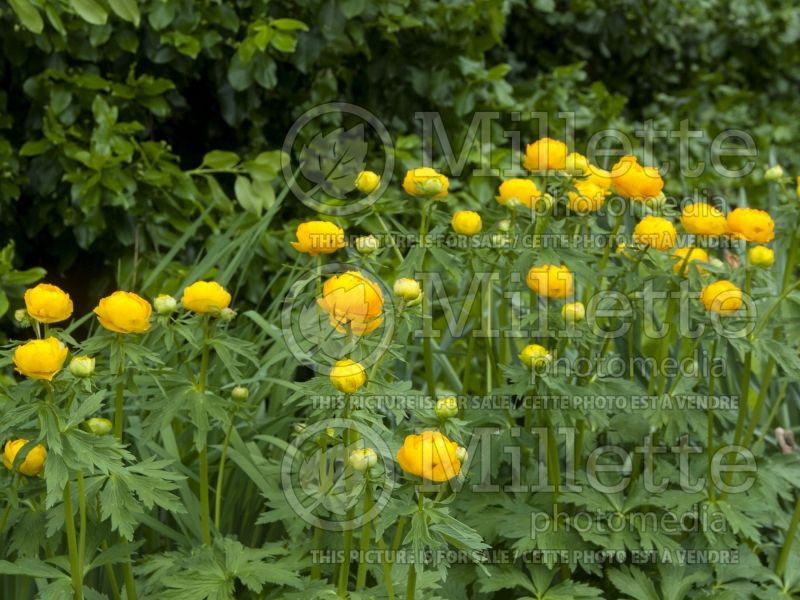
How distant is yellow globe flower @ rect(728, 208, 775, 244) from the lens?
75.0 inches

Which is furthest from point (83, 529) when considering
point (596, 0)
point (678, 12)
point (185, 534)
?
point (678, 12)

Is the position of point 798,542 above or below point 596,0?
below

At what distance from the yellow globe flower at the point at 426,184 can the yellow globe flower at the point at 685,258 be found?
1.49ft

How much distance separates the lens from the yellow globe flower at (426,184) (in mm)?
1892

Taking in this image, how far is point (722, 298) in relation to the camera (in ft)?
6.19

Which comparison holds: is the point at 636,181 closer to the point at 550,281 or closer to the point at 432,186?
the point at 550,281

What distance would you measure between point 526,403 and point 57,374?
834mm

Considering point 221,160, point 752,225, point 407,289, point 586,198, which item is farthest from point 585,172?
point 221,160

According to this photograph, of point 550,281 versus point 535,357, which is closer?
point 535,357

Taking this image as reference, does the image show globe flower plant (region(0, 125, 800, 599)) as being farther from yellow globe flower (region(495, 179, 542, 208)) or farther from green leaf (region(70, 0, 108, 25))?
green leaf (region(70, 0, 108, 25))

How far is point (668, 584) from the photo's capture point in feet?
6.52

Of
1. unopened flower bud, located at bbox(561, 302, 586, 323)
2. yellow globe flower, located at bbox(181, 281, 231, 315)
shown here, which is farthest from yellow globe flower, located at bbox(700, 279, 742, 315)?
yellow globe flower, located at bbox(181, 281, 231, 315)

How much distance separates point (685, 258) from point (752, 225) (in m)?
0.14

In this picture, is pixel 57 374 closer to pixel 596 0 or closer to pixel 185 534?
pixel 185 534
